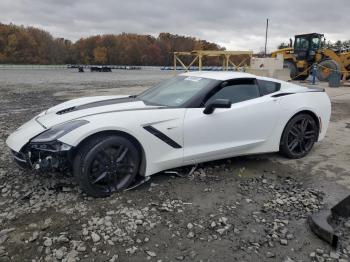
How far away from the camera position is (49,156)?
11.6ft

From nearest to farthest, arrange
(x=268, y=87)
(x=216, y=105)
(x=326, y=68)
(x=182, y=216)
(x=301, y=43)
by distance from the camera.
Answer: (x=182, y=216), (x=216, y=105), (x=268, y=87), (x=326, y=68), (x=301, y=43)

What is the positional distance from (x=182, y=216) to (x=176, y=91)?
6.06 ft

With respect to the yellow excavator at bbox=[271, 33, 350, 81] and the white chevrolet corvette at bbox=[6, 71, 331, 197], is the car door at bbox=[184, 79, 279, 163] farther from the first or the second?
the yellow excavator at bbox=[271, 33, 350, 81]

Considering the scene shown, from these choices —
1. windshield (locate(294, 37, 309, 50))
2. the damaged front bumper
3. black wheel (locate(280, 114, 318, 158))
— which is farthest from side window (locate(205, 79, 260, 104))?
windshield (locate(294, 37, 309, 50))

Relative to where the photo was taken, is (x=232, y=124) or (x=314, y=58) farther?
(x=314, y=58)

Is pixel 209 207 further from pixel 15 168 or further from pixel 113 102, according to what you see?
pixel 15 168

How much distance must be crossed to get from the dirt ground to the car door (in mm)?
346

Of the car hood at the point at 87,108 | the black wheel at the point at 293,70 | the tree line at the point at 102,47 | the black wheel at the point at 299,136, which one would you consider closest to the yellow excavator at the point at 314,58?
the black wheel at the point at 293,70

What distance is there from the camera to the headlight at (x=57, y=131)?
141 inches

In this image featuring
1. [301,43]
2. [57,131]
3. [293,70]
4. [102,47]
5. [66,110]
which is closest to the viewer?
[57,131]

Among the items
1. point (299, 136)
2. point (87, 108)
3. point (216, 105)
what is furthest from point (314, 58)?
point (87, 108)

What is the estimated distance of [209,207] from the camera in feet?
11.9

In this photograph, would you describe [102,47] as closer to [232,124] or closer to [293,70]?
[293,70]

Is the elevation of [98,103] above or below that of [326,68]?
below
